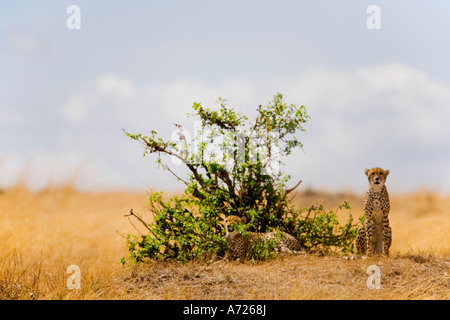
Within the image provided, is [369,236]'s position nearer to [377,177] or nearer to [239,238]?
[377,177]

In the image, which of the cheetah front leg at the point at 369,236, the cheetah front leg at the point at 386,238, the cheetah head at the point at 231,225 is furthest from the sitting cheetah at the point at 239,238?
the cheetah front leg at the point at 386,238

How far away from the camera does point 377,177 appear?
827cm

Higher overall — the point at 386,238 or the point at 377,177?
the point at 377,177

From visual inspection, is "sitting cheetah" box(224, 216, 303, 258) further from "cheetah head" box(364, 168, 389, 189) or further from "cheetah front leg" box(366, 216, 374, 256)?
"cheetah head" box(364, 168, 389, 189)

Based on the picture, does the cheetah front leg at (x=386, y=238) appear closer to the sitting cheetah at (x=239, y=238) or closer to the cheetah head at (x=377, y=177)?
the cheetah head at (x=377, y=177)

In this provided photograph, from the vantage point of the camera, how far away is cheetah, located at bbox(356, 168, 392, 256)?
831 cm

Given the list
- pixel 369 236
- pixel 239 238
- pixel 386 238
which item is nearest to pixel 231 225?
pixel 239 238

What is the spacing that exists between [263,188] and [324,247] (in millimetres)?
1563

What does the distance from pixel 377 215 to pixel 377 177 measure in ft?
2.04

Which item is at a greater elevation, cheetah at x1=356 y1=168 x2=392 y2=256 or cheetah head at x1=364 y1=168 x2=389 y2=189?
cheetah head at x1=364 y1=168 x2=389 y2=189

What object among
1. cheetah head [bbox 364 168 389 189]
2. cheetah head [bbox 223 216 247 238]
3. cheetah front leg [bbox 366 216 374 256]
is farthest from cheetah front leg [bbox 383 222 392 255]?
cheetah head [bbox 223 216 247 238]

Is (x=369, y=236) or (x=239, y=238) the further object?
(x=239, y=238)
